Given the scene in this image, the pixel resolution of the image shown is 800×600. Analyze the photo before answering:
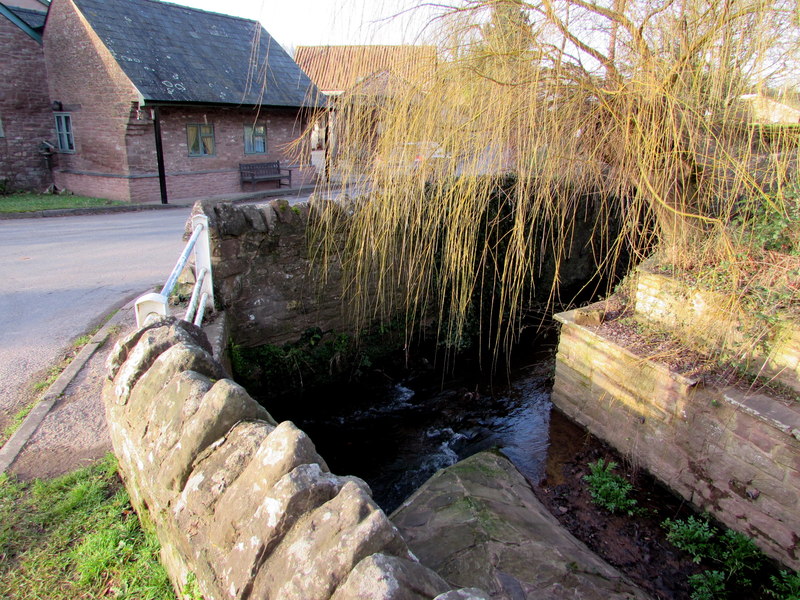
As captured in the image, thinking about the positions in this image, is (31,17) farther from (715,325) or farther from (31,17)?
(715,325)

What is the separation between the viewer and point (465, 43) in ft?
10.1

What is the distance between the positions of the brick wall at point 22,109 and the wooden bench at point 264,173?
19.5 feet

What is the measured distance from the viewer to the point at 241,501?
5.60 feet

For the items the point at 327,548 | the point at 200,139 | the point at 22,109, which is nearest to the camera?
the point at 327,548

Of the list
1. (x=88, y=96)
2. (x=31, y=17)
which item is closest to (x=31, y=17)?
(x=31, y=17)

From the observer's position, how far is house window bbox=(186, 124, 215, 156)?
15.8 meters

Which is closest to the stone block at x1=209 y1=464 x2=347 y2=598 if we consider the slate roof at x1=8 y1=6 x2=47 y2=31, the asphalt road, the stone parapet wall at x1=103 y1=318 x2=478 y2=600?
the stone parapet wall at x1=103 y1=318 x2=478 y2=600

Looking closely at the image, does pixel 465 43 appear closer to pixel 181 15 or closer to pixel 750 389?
pixel 750 389

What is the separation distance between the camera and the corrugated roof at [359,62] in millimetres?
3137

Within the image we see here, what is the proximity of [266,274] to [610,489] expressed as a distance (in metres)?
4.10

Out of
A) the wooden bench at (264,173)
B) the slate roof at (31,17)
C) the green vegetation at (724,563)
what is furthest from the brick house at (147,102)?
the green vegetation at (724,563)

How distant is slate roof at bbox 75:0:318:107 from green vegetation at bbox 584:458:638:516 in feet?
38.1

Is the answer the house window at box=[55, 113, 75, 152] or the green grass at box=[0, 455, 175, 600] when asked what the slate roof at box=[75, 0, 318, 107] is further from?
the green grass at box=[0, 455, 175, 600]

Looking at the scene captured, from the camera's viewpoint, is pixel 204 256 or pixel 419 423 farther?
pixel 419 423
